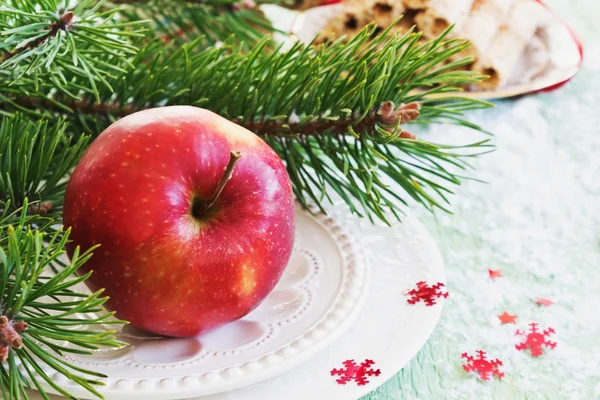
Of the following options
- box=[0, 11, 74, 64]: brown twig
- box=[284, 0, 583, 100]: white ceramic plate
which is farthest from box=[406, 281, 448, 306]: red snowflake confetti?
box=[284, 0, 583, 100]: white ceramic plate

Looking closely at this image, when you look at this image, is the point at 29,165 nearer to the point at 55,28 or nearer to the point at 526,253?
the point at 55,28

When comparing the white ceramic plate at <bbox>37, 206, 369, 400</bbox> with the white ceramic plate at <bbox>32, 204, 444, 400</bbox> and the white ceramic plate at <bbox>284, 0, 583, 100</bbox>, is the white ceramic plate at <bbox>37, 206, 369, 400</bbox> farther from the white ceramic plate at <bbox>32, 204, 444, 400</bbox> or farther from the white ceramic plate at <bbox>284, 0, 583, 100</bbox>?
the white ceramic plate at <bbox>284, 0, 583, 100</bbox>

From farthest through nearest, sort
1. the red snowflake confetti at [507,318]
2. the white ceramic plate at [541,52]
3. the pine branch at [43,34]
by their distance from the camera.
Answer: the white ceramic plate at [541,52], the red snowflake confetti at [507,318], the pine branch at [43,34]

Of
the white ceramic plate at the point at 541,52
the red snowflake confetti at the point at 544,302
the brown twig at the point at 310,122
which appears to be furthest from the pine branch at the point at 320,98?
the white ceramic plate at the point at 541,52

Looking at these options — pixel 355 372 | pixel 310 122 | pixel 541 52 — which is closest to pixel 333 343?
pixel 355 372

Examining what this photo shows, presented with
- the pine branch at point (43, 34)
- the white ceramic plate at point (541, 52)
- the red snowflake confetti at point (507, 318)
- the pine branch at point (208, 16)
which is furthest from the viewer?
the white ceramic plate at point (541, 52)

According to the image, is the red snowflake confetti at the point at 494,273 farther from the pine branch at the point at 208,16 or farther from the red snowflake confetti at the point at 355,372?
the pine branch at the point at 208,16

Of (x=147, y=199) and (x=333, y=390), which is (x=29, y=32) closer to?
(x=147, y=199)

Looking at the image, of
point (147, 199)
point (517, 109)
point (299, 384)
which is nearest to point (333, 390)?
point (299, 384)
